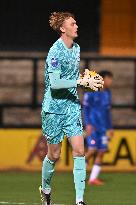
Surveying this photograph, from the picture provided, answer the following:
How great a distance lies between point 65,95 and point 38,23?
34.9ft

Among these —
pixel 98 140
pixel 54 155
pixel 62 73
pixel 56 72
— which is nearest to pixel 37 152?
pixel 98 140

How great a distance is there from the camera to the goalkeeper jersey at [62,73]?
11.3 meters

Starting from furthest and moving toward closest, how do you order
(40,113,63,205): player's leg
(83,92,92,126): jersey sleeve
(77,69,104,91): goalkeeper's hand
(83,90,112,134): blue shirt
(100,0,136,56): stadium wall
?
(100,0,136,56): stadium wall → (83,90,112,134): blue shirt → (83,92,92,126): jersey sleeve → (40,113,63,205): player's leg → (77,69,104,91): goalkeeper's hand

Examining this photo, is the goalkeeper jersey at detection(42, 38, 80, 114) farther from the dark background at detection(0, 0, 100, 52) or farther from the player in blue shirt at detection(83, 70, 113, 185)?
the dark background at detection(0, 0, 100, 52)

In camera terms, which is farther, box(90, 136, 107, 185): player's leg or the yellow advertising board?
the yellow advertising board

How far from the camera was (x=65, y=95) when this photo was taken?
1148 centimetres

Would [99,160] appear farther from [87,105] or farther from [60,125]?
[60,125]

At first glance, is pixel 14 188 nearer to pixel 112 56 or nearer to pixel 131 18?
pixel 112 56

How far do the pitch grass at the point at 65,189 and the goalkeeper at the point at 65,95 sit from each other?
4.47 ft

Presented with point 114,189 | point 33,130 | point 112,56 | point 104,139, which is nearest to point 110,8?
point 112,56

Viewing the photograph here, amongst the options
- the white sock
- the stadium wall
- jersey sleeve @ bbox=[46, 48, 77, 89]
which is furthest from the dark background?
jersey sleeve @ bbox=[46, 48, 77, 89]

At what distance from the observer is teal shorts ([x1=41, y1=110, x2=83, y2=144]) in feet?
37.5

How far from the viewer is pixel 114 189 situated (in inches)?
577

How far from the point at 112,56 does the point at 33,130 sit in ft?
10.9
